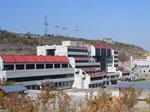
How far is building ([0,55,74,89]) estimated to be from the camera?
51500 millimetres

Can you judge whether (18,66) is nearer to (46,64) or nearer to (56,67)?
(46,64)

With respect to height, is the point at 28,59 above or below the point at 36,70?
above

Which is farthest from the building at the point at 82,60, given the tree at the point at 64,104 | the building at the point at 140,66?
the tree at the point at 64,104

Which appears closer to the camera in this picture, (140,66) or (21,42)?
(140,66)

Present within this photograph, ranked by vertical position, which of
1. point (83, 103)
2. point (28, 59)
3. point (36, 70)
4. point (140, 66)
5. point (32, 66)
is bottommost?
point (83, 103)

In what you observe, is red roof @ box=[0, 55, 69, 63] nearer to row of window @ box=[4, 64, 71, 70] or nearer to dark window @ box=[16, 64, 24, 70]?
dark window @ box=[16, 64, 24, 70]

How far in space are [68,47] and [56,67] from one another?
20.4ft

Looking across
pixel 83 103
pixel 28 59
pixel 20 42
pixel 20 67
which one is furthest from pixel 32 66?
pixel 20 42

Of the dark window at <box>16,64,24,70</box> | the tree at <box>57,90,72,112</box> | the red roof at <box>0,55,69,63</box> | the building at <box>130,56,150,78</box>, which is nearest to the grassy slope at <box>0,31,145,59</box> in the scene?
the building at <box>130,56,150,78</box>

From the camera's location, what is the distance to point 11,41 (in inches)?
4609

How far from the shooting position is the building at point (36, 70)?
169 ft

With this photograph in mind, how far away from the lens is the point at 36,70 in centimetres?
5728

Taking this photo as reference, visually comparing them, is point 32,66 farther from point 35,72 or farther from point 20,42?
point 20,42

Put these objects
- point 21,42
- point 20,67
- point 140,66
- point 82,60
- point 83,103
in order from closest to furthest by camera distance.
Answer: point 83,103 → point 20,67 → point 82,60 → point 140,66 → point 21,42
